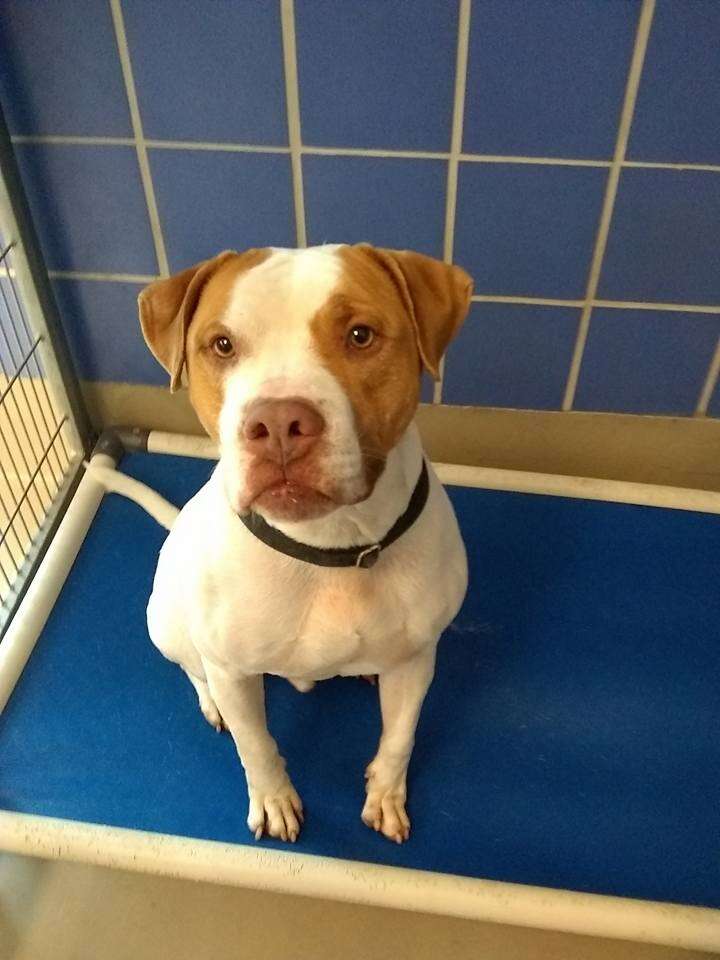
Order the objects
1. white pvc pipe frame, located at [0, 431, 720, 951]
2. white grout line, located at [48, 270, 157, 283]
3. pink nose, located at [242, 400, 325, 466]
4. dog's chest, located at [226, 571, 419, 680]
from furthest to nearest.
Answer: white grout line, located at [48, 270, 157, 283] < white pvc pipe frame, located at [0, 431, 720, 951] < dog's chest, located at [226, 571, 419, 680] < pink nose, located at [242, 400, 325, 466]

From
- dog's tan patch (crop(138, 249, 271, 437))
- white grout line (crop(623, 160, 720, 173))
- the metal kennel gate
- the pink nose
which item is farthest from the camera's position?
the metal kennel gate

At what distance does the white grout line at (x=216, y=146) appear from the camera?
143 cm

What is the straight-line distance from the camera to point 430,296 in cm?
92

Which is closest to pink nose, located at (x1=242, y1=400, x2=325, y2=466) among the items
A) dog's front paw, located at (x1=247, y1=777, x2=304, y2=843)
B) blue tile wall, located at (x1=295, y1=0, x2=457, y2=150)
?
dog's front paw, located at (x1=247, y1=777, x2=304, y2=843)

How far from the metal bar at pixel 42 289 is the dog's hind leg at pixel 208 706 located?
2.08 ft

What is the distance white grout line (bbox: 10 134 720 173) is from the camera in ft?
4.54

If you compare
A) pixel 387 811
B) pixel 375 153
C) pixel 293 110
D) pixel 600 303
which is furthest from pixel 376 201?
pixel 387 811

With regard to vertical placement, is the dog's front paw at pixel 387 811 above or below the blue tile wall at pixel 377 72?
below

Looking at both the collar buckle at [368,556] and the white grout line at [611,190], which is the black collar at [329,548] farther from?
the white grout line at [611,190]

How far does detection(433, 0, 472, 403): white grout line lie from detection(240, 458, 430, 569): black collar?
0.84ft

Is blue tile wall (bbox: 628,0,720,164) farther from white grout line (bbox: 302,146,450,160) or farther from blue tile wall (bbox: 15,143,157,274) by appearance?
blue tile wall (bbox: 15,143,157,274)

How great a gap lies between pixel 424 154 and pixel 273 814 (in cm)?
99

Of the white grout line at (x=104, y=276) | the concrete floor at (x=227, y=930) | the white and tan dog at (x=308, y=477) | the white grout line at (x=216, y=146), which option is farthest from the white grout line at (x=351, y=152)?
the concrete floor at (x=227, y=930)

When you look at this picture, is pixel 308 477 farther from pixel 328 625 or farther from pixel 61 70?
pixel 61 70
